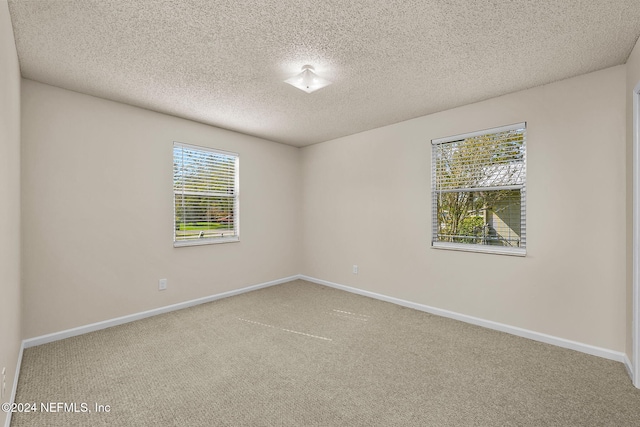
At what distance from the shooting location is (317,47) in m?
2.17

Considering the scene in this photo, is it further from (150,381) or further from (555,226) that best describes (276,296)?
(555,226)

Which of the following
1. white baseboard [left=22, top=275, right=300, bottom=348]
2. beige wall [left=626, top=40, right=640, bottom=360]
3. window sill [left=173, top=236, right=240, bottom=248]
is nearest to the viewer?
beige wall [left=626, top=40, right=640, bottom=360]

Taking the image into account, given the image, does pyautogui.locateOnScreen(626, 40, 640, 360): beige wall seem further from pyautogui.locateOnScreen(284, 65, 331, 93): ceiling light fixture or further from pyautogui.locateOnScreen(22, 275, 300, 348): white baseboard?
pyautogui.locateOnScreen(22, 275, 300, 348): white baseboard

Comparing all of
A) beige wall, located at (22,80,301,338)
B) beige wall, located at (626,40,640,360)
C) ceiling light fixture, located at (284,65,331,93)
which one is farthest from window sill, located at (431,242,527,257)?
beige wall, located at (22,80,301,338)

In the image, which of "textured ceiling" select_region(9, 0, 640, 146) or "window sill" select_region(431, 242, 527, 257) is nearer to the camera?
"textured ceiling" select_region(9, 0, 640, 146)

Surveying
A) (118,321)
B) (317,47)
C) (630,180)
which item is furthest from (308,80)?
(118,321)

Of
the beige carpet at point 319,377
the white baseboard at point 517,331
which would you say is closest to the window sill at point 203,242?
the beige carpet at point 319,377

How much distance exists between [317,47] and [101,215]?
111 inches

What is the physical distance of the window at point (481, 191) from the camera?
9.93ft

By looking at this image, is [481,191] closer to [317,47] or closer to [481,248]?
[481,248]

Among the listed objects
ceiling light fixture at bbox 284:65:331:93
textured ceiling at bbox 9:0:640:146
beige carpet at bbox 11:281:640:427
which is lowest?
beige carpet at bbox 11:281:640:427

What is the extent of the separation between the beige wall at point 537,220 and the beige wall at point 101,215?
7.64 feet

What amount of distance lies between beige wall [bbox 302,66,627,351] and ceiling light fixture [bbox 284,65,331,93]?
66.5 inches

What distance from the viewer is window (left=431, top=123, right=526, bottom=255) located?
9.93 feet
